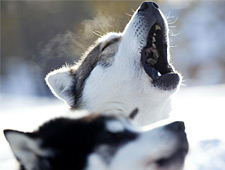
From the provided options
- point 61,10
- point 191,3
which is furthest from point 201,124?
point 191,3

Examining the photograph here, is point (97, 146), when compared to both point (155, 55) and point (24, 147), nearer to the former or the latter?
point (24, 147)

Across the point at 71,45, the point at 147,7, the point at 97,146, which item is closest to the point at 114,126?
the point at 97,146

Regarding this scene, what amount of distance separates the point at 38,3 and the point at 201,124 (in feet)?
34.7

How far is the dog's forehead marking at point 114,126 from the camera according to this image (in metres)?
2.94

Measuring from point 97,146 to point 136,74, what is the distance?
141 centimetres

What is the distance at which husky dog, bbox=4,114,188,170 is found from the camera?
109 inches

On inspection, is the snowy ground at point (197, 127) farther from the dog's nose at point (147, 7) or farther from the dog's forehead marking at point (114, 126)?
the dog's nose at point (147, 7)

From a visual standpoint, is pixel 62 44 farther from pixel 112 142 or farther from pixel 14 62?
pixel 112 142

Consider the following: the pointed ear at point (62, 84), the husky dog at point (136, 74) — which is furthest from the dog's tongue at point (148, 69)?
the pointed ear at point (62, 84)

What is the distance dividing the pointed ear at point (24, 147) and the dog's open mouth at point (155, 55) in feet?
5.01

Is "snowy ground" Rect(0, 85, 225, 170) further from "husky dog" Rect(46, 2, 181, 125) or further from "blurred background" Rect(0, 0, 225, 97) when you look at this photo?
"blurred background" Rect(0, 0, 225, 97)

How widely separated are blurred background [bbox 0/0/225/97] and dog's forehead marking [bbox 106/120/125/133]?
867 centimetres

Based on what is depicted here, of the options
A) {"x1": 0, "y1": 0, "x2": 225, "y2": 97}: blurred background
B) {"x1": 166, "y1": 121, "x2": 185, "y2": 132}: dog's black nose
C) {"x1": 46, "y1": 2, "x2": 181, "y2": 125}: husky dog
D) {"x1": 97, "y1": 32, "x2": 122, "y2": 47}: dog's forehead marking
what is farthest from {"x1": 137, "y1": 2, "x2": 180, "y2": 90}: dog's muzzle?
{"x1": 0, "y1": 0, "x2": 225, "y2": 97}: blurred background

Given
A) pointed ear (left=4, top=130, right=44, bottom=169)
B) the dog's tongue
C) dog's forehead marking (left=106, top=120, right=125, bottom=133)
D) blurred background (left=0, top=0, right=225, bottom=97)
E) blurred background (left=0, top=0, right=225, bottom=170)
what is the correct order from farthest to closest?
blurred background (left=0, top=0, right=225, bottom=97) < blurred background (left=0, top=0, right=225, bottom=170) < the dog's tongue < dog's forehead marking (left=106, top=120, right=125, bottom=133) < pointed ear (left=4, top=130, right=44, bottom=169)
